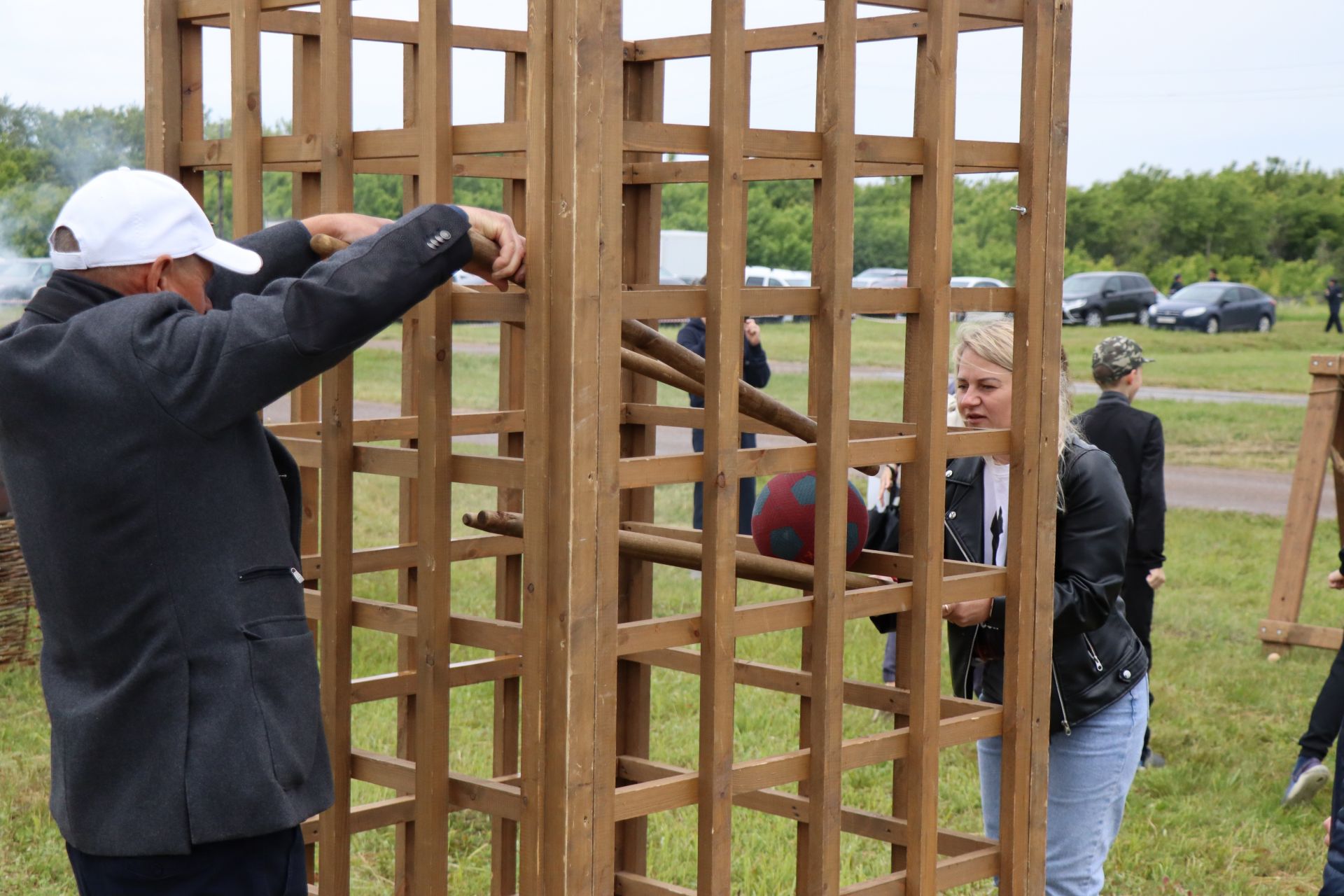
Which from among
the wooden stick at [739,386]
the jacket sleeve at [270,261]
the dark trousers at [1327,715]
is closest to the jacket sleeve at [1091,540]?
the wooden stick at [739,386]

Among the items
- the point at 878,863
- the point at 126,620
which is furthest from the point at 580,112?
the point at 878,863

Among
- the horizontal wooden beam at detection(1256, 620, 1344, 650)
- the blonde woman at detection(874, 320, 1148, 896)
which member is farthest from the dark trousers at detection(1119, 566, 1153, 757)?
the blonde woman at detection(874, 320, 1148, 896)

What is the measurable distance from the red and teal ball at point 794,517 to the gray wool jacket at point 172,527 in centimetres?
111

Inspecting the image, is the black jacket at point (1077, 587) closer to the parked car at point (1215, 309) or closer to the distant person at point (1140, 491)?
the distant person at point (1140, 491)

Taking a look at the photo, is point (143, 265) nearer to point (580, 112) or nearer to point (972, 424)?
point (580, 112)

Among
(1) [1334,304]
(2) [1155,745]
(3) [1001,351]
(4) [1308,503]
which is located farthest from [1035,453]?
(1) [1334,304]

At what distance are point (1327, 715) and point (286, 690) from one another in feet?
15.4

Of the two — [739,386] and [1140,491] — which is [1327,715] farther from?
[739,386]

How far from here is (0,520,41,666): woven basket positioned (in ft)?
23.5

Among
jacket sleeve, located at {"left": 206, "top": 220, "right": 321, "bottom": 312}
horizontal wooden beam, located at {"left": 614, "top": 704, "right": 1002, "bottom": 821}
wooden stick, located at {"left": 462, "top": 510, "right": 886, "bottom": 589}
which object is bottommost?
horizontal wooden beam, located at {"left": 614, "top": 704, "right": 1002, "bottom": 821}

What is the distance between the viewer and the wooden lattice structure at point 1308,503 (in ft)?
25.5

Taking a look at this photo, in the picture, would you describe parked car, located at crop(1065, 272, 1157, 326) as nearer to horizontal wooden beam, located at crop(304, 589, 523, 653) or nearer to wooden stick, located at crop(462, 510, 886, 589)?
wooden stick, located at crop(462, 510, 886, 589)

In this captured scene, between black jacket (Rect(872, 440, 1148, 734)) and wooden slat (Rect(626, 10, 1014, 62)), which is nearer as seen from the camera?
wooden slat (Rect(626, 10, 1014, 62))

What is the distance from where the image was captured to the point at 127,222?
241cm
